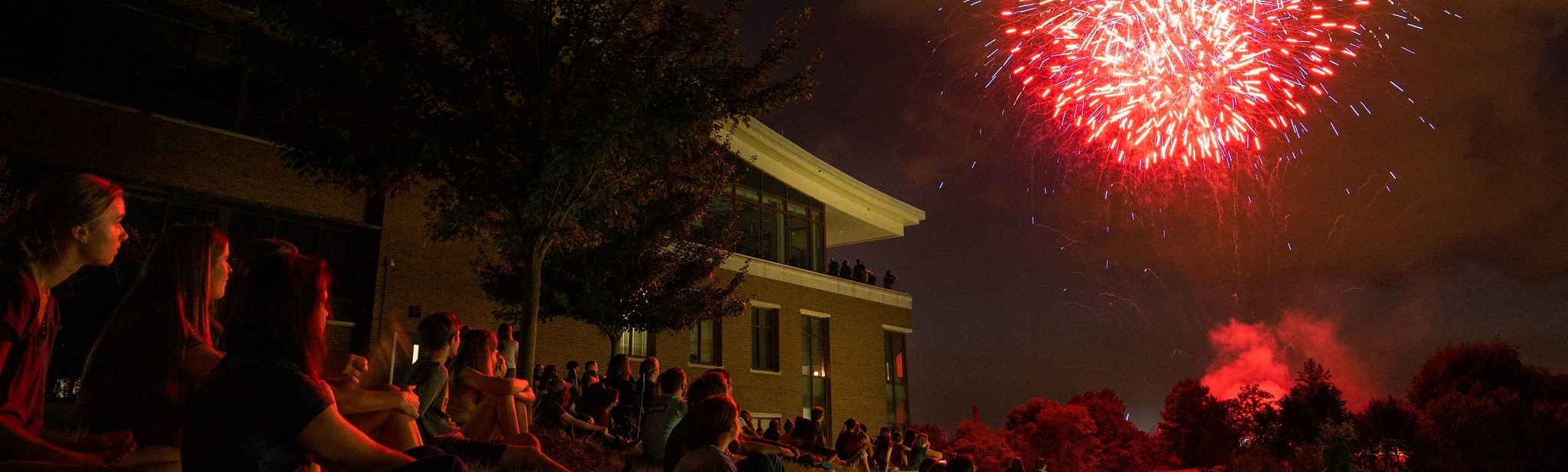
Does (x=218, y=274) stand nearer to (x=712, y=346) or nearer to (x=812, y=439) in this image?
(x=812, y=439)

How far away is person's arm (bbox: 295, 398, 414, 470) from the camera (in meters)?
2.36

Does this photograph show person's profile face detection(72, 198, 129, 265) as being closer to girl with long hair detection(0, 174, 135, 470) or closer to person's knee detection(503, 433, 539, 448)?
girl with long hair detection(0, 174, 135, 470)

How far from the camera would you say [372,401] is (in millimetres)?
3045

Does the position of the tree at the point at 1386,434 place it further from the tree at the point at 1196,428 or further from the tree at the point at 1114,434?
the tree at the point at 1114,434

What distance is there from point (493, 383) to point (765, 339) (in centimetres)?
2097

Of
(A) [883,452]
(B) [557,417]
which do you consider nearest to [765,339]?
(A) [883,452]

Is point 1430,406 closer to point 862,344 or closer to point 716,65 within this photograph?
point 862,344

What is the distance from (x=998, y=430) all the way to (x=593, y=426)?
36.3 m

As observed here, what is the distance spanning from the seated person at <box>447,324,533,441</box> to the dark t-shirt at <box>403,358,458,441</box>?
291 mm

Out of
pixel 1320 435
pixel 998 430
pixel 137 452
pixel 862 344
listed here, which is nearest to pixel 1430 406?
pixel 1320 435

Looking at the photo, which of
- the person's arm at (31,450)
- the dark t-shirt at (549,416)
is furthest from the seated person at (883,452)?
the person's arm at (31,450)

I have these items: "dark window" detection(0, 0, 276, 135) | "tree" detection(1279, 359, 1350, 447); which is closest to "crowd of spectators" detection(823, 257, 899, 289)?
"dark window" detection(0, 0, 276, 135)

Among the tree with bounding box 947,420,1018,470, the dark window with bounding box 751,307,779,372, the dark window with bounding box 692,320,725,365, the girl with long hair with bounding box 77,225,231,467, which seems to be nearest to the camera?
the girl with long hair with bounding box 77,225,231,467

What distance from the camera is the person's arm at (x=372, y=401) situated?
9.84 feet
